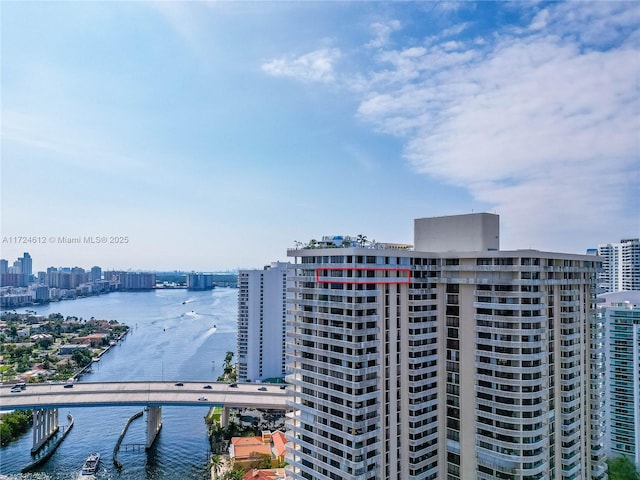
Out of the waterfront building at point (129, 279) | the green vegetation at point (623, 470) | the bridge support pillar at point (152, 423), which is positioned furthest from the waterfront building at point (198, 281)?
the green vegetation at point (623, 470)

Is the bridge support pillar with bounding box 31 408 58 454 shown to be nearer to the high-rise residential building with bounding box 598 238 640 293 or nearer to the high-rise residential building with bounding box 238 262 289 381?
the high-rise residential building with bounding box 238 262 289 381

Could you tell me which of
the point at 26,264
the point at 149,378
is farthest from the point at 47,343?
the point at 26,264

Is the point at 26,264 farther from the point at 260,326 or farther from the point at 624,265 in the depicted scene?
the point at 624,265

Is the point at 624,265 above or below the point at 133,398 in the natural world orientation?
above

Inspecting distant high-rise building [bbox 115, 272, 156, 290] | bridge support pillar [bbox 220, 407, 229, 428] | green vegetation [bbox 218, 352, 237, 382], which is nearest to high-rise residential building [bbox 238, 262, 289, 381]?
green vegetation [bbox 218, 352, 237, 382]

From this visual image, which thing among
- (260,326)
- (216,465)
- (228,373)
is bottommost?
(228,373)

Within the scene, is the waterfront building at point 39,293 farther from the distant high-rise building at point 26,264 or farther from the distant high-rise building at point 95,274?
the distant high-rise building at point 95,274
